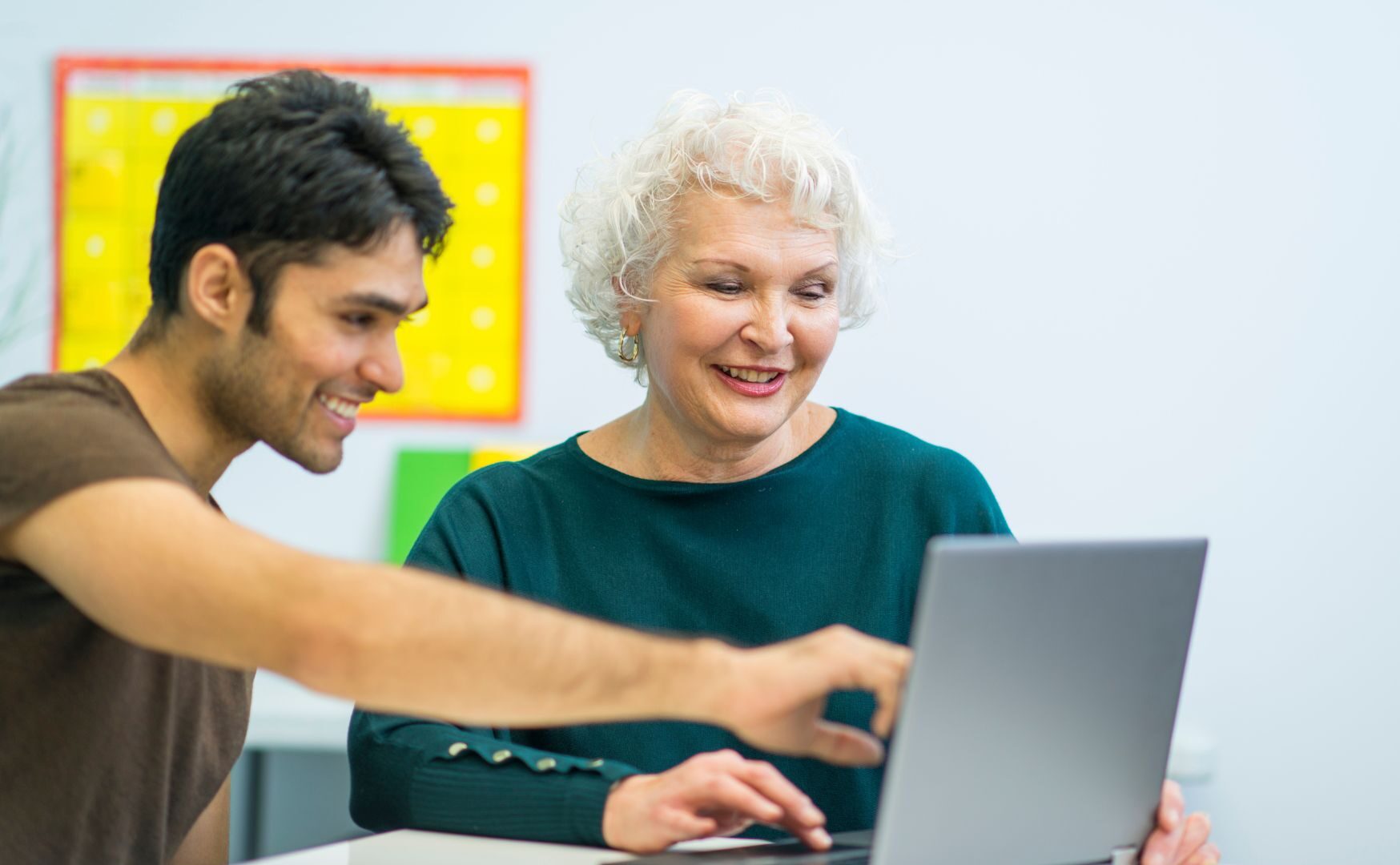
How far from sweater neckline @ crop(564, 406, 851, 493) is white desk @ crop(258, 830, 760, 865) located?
20.1 inches

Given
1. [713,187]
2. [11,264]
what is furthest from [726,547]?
[11,264]

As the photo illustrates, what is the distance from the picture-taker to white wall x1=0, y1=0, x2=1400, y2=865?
269 centimetres

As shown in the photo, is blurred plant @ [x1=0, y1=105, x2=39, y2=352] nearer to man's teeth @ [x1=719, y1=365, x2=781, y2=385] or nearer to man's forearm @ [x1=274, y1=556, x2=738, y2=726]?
man's teeth @ [x1=719, y1=365, x2=781, y2=385]

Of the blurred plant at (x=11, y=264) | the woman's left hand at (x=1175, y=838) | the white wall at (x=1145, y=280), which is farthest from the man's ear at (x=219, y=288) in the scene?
the blurred plant at (x=11, y=264)

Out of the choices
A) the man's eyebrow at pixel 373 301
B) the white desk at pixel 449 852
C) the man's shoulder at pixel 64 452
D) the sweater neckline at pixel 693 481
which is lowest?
the white desk at pixel 449 852

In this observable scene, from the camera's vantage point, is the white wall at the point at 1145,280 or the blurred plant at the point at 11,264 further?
the blurred plant at the point at 11,264

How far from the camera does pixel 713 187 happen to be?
1.64m

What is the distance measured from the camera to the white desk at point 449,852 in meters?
1.18

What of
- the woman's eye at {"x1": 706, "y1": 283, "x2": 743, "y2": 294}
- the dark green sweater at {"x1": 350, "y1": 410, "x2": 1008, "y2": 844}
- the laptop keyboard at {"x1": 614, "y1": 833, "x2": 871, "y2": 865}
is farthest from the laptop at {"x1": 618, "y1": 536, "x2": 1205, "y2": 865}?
the woman's eye at {"x1": 706, "y1": 283, "x2": 743, "y2": 294}

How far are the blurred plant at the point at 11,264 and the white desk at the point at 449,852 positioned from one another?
201cm

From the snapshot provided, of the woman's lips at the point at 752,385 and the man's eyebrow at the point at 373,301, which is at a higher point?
the man's eyebrow at the point at 373,301

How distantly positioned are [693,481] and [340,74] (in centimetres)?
154

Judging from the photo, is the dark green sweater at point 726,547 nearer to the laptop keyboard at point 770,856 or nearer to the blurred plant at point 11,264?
the laptop keyboard at point 770,856

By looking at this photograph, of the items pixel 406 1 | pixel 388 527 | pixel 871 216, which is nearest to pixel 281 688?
pixel 388 527
